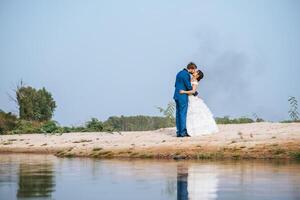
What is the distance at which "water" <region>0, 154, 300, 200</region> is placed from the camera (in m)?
8.62

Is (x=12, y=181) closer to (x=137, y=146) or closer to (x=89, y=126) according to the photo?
(x=137, y=146)

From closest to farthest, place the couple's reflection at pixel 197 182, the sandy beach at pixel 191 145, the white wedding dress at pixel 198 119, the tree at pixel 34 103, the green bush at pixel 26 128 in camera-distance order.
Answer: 1. the couple's reflection at pixel 197 182
2. the sandy beach at pixel 191 145
3. the white wedding dress at pixel 198 119
4. the green bush at pixel 26 128
5. the tree at pixel 34 103

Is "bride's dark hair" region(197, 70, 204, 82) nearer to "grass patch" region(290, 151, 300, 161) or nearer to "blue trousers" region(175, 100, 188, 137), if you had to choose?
"blue trousers" region(175, 100, 188, 137)

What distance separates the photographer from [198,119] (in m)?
21.0

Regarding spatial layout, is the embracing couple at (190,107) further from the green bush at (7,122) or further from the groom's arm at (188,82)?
the green bush at (7,122)

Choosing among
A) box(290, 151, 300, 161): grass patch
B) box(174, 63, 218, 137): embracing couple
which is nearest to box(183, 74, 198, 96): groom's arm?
box(174, 63, 218, 137): embracing couple

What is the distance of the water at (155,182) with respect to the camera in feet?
28.3

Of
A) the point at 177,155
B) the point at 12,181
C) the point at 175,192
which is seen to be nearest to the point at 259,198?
the point at 175,192

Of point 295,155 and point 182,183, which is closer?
point 182,183

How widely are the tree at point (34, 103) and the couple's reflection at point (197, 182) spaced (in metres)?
26.1

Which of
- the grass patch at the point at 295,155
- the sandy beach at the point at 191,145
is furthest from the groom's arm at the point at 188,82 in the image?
the grass patch at the point at 295,155

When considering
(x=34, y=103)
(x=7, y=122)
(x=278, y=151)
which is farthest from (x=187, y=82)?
(x=34, y=103)

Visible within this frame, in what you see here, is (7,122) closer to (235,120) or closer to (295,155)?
(235,120)

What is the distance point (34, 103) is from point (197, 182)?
3274 centimetres
